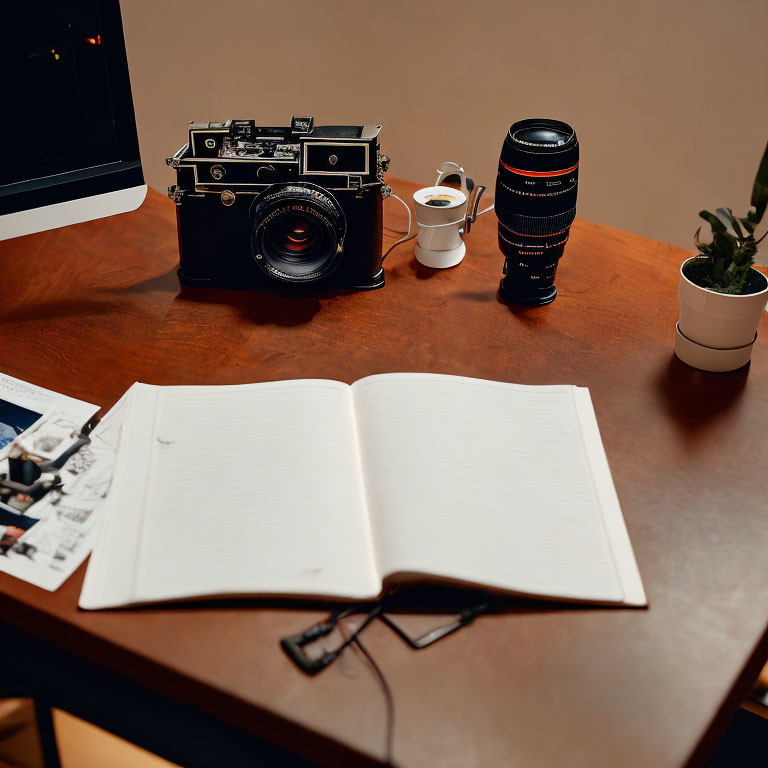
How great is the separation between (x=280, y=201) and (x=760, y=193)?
0.55m

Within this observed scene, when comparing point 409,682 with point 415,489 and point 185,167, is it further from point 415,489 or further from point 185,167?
point 185,167

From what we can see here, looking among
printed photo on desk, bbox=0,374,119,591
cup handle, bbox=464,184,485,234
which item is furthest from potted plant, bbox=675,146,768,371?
printed photo on desk, bbox=0,374,119,591

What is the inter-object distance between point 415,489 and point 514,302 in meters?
0.42

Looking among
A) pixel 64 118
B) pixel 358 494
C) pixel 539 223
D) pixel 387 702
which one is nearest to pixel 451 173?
pixel 539 223

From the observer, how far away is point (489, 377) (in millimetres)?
903

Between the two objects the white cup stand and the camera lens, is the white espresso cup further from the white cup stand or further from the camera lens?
the camera lens

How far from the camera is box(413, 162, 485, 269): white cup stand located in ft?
3.53

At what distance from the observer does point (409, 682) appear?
1.94 ft

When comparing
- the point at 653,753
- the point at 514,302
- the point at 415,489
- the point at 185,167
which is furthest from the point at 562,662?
the point at 185,167

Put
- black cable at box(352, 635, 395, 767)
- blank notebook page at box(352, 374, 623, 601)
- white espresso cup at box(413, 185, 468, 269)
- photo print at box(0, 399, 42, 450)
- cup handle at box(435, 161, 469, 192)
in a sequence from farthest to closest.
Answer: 1. cup handle at box(435, 161, 469, 192)
2. white espresso cup at box(413, 185, 468, 269)
3. photo print at box(0, 399, 42, 450)
4. blank notebook page at box(352, 374, 623, 601)
5. black cable at box(352, 635, 395, 767)

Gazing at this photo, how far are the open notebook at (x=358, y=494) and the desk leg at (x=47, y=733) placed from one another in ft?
1.27

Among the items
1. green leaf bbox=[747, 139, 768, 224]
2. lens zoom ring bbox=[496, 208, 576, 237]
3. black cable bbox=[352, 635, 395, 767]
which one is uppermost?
green leaf bbox=[747, 139, 768, 224]

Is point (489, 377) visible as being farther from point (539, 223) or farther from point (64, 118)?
point (64, 118)

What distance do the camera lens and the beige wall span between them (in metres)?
1.10
